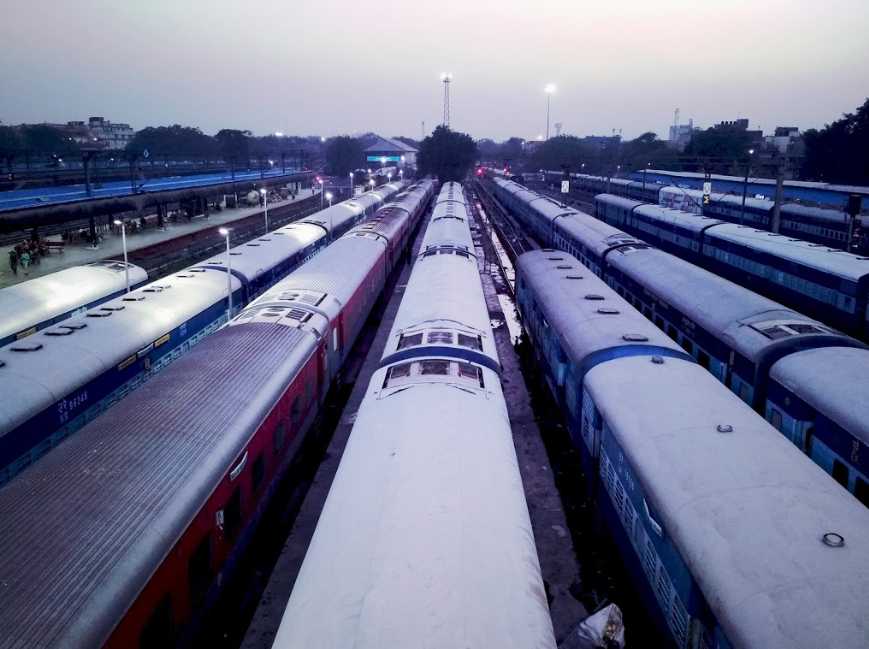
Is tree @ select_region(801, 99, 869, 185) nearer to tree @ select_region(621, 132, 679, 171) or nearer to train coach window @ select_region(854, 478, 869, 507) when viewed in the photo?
tree @ select_region(621, 132, 679, 171)

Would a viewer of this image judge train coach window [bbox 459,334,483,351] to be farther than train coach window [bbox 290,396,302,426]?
No

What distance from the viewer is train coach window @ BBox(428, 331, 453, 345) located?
40.3 feet

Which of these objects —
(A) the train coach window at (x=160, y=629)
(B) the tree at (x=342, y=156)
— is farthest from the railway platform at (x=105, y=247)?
(B) the tree at (x=342, y=156)

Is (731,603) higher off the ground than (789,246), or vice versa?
(789,246)

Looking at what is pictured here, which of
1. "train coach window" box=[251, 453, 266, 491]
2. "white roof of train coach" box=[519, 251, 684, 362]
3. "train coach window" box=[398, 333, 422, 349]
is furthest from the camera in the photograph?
"white roof of train coach" box=[519, 251, 684, 362]

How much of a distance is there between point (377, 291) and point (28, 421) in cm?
1822

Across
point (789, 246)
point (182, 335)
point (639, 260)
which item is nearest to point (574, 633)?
point (182, 335)

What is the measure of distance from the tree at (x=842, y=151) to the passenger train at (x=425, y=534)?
73131mm

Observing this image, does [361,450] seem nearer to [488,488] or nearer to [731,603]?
[488,488]

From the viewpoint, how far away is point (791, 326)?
43.3 ft

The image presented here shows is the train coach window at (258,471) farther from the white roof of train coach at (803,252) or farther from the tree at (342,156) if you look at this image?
the tree at (342,156)

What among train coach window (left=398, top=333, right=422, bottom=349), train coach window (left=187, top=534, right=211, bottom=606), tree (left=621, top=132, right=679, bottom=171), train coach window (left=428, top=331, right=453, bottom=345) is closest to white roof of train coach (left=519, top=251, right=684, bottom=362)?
train coach window (left=428, top=331, right=453, bottom=345)

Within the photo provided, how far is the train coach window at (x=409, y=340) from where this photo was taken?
12.4m

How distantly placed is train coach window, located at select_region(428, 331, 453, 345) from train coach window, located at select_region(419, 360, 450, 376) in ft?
3.27
